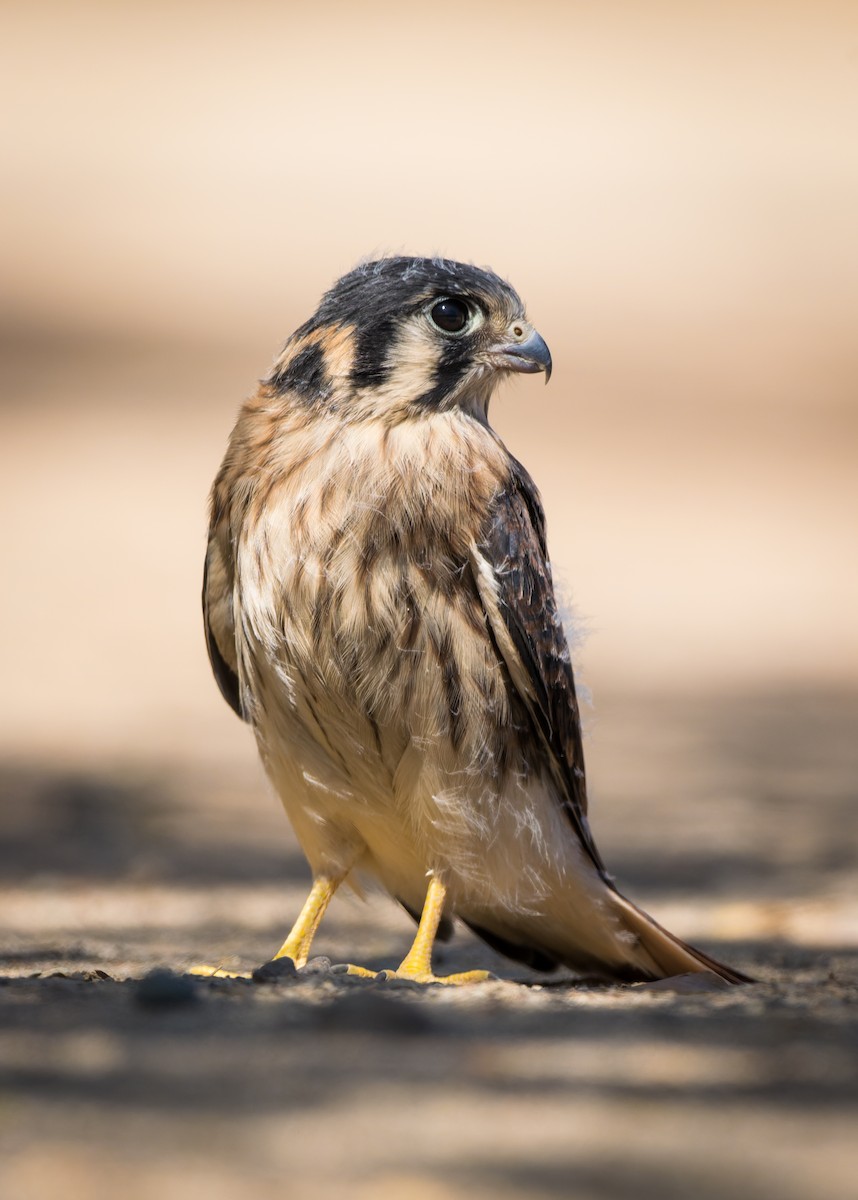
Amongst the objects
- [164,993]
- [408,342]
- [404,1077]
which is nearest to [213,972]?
[164,993]

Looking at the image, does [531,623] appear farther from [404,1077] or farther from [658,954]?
[404,1077]

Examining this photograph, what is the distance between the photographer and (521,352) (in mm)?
3656

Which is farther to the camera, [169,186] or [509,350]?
[169,186]

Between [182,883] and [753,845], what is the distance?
5.71 ft

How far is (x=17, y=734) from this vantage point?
6504mm

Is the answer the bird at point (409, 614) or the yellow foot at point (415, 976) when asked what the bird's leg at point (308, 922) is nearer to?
the bird at point (409, 614)

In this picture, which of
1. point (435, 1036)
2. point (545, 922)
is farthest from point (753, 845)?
point (435, 1036)

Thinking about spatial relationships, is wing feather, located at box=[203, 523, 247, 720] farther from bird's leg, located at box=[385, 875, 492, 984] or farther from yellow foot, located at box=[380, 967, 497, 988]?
yellow foot, located at box=[380, 967, 497, 988]

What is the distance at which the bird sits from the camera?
341 centimetres

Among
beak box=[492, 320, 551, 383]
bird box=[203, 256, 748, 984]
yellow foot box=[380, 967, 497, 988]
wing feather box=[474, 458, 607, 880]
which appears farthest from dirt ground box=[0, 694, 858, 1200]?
beak box=[492, 320, 551, 383]

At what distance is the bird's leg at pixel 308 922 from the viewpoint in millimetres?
3672

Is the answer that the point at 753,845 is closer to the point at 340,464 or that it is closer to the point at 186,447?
the point at 340,464

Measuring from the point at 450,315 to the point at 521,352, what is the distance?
0.18 meters

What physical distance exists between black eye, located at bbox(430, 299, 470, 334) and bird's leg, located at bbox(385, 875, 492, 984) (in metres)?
1.19
